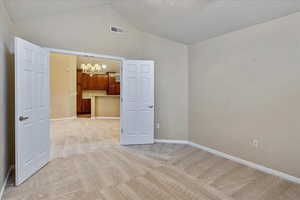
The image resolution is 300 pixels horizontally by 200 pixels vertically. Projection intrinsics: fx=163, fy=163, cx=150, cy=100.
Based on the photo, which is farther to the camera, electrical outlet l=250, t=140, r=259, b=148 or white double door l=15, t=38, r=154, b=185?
electrical outlet l=250, t=140, r=259, b=148

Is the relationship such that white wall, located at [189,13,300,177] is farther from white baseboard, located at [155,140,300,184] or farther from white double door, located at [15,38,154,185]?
white double door, located at [15,38,154,185]

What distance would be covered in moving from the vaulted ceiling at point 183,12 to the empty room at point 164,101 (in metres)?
0.02

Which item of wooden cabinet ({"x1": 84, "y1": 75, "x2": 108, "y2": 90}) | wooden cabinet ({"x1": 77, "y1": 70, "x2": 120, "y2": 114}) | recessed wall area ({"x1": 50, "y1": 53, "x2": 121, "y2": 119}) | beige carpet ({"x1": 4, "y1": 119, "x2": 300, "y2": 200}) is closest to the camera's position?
beige carpet ({"x1": 4, "y1": 119, "x2": 300, "y2": 200})

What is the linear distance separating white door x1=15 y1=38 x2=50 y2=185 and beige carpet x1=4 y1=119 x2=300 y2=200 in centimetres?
24

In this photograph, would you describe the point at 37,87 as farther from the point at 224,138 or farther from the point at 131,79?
the point at 224,138

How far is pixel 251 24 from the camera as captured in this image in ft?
9.23

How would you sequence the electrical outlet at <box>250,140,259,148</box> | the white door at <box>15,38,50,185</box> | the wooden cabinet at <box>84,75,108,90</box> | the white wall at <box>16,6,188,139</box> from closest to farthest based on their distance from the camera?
the white door at <box>15,38,50,185</box>, the electrical outlet at <box>250,140,259,148</box>, the white wall at <box>16,6,188,139</box>, the wooden cabinet at <box>84,75,108,90</box>

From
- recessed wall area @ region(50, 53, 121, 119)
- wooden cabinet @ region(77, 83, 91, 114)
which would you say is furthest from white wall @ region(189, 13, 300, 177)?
wooden cabinet @ region(77, 83, 91, 114)

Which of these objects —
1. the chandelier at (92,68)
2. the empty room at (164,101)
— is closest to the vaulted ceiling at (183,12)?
the empty room at (164,101)

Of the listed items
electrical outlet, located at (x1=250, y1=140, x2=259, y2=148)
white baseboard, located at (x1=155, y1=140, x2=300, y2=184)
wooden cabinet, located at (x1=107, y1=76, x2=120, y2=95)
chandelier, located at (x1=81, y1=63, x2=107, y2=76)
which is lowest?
white baseboard, located at (x1=155, y1=140, x2=300, y2=184)

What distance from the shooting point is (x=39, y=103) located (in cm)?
272

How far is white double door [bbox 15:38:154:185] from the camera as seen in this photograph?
2.28 metres

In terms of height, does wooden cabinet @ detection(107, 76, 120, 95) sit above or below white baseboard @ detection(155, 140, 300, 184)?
above

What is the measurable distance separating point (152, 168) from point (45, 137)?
197 cm
